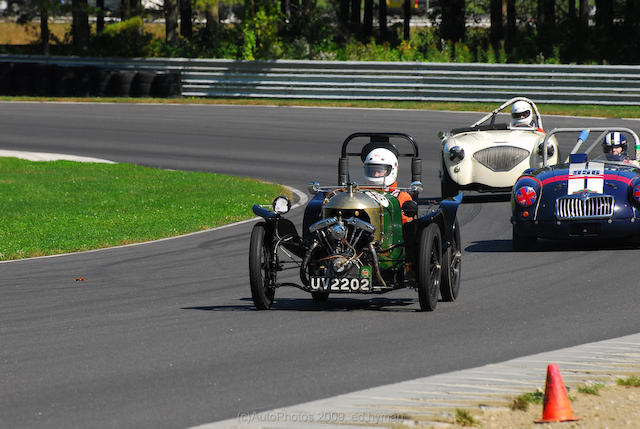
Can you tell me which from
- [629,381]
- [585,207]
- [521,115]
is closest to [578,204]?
[585,207]

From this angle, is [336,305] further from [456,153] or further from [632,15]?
[632,15]

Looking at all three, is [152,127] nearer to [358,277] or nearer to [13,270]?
[13,270]

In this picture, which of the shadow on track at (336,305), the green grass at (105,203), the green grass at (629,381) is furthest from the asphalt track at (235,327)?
the green grass at (629,381)

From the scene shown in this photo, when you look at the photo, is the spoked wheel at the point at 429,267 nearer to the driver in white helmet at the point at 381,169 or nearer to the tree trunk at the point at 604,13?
the driver in white helmet at the point at 381,169

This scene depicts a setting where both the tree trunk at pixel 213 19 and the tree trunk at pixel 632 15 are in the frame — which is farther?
the tree trunk at pixel 632 15

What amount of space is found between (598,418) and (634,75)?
76.3 ft

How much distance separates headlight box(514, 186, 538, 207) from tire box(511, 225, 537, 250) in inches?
11.8

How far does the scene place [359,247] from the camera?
892 centimetres

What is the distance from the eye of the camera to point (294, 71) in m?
31.4

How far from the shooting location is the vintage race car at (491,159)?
52.9 feet

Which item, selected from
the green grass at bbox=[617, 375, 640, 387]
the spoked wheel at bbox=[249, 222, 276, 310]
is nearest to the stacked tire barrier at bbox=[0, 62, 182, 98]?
the spoked wheel at bbox=[249, 222, 276, 310]

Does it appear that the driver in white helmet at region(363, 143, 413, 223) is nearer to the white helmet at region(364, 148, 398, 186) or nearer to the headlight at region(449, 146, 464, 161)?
the white helmet at region(364, 148, 398, 186)

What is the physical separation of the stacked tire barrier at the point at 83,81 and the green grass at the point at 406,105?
33 cm

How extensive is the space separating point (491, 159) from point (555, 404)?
11.0m
